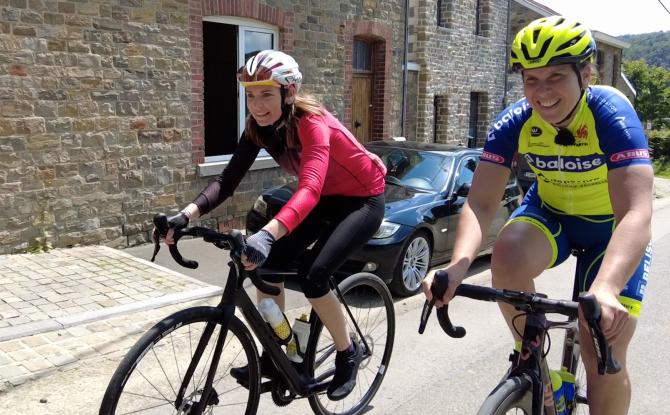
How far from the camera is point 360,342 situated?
147 inches

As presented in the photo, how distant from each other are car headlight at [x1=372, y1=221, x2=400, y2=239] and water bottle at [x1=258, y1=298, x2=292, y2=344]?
321 centimetres

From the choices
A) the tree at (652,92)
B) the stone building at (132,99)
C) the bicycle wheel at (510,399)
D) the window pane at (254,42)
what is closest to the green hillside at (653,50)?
the tree at (652,92)

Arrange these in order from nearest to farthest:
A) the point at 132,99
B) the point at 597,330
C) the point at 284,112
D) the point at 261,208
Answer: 1. the point at 597,330
2. the point at 284,112
3. the point at 261,208
4. the point at 132,99

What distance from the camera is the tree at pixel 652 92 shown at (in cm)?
6172

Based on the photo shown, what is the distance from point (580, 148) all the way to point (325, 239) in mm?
1338

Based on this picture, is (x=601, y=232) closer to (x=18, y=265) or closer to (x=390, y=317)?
(x=390, y=317)

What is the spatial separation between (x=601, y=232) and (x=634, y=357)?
2.65m

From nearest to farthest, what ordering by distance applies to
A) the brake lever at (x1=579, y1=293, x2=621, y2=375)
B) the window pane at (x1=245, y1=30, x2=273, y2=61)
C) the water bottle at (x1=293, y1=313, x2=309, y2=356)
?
1. the brake lever at (x1=579, y1=293, x2=621, y2=375)
2. the water bottle at (x1=293, y1=313, x2=309, y2=356)
3. the window pane at (x1=245, y1=30, x2=273, y2=61)

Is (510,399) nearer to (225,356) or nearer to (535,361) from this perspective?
(535,361)

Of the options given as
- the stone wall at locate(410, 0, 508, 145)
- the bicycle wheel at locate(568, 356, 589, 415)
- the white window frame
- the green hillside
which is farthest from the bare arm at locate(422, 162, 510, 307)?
the green hillside

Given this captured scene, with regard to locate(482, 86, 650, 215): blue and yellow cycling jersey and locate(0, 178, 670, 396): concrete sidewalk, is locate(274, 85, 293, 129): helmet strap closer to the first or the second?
locate(482, 86, 650, 215): blue and yellow cycling jersey

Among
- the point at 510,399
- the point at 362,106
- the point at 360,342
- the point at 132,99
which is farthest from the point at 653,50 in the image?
the point at 510,399

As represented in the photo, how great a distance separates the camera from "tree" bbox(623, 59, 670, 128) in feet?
202

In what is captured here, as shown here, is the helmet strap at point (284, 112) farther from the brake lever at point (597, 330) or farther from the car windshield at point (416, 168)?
the car windshield at point (416, 168)
